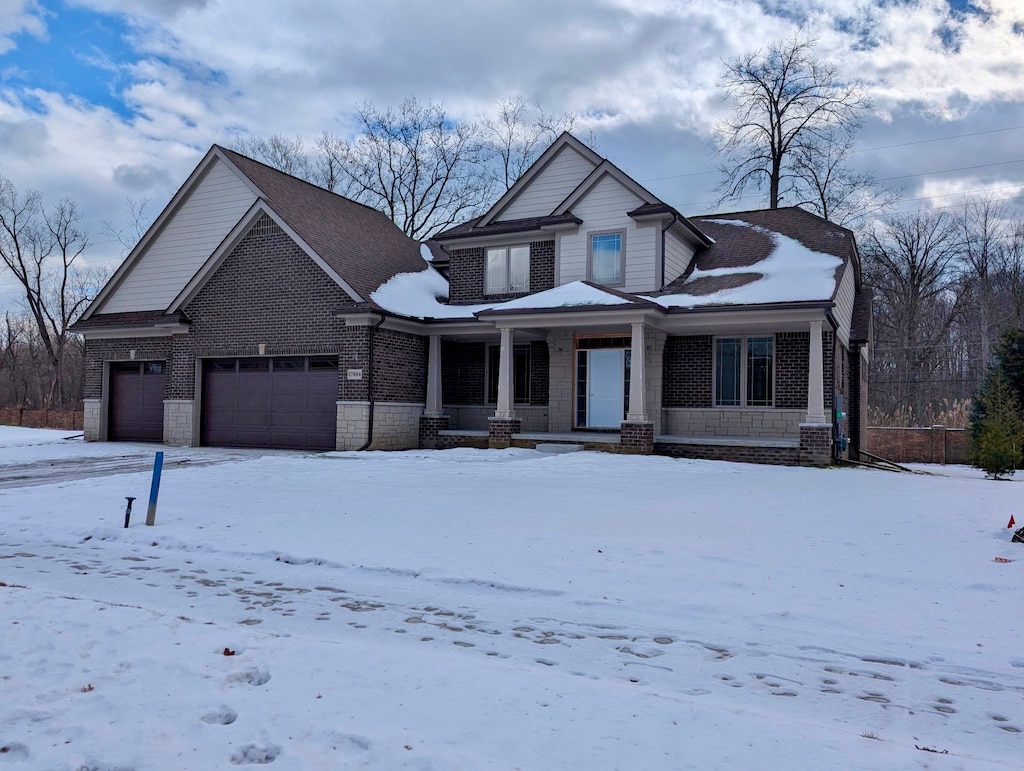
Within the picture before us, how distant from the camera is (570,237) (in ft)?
64.1

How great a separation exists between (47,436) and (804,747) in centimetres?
2811

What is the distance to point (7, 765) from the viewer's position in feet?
10.6

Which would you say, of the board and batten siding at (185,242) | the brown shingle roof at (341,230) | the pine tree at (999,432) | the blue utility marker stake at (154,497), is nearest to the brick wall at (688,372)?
the pine tree at (999,432)

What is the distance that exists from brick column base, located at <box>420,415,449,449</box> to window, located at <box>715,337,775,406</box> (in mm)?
6711

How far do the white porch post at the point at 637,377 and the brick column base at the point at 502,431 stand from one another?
2681 millimetres

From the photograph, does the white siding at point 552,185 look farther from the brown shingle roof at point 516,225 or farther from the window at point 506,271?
the window at point 506,271

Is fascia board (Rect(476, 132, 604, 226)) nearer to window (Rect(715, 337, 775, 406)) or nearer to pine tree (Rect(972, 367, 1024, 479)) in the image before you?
window (Rect(715, 337, 775, 406))

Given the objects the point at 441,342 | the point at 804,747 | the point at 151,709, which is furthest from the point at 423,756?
the point at 441,342

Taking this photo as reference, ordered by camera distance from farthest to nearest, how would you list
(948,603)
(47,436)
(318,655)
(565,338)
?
(47,436) < (565,338) < (948,603) < (318,655)

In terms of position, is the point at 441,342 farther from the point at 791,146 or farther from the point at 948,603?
the point at 791,146

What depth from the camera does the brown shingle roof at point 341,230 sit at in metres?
19.6

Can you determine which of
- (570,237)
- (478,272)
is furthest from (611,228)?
(478,272)

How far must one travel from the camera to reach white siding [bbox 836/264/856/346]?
1766 cm

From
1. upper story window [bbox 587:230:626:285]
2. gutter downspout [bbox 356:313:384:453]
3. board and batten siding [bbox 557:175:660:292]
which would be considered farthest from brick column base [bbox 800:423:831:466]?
gutter downspout [bbox 356:313:384:453]
